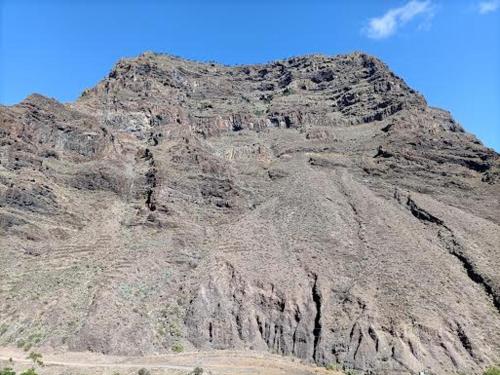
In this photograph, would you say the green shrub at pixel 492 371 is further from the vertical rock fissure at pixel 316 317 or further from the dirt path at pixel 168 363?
the vertical rock fissure at pixel 316 317

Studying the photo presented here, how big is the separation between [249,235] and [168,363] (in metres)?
21.8

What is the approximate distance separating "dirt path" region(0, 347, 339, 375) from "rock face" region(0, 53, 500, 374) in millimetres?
1377

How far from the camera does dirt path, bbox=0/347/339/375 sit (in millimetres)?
46156

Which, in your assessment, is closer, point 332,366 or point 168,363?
point 168,363

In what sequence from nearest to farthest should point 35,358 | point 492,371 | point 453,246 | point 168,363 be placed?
point 492,371
point 35,358
point 168,363
point 453,246

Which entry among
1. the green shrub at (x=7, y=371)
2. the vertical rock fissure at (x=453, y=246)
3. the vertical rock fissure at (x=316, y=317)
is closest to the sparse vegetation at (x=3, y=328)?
the green shrub at (x=7, y=371)

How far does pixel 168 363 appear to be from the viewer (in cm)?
4872

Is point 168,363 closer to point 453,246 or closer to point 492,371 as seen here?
point 492,371

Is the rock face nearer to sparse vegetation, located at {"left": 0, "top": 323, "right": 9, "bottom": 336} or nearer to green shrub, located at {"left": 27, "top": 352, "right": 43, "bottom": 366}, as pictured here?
sparse vegetation, located at {"left": 0, "top": 323, "right": 9, "bottom": 336}

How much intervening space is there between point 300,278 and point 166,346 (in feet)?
50.5

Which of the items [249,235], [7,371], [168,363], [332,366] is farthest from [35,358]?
[249,235]

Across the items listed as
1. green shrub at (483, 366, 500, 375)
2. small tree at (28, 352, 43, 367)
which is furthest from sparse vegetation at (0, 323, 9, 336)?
green shrub at (483, 366, 500, 375)

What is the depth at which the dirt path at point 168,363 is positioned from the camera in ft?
151

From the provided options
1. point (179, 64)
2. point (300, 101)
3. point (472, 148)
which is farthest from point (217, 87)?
point (472, 148)
